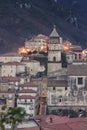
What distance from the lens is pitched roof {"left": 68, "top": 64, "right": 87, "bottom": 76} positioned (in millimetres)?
56906

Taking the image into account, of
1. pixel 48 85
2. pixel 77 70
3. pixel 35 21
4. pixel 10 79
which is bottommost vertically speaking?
pixel 48 85

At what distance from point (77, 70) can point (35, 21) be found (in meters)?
58.0

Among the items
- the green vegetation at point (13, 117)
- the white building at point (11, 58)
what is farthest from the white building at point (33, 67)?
the green vegetation at point (13, 117)

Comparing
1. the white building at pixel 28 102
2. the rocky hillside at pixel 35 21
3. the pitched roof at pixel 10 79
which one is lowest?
the white building at pixel 28 102

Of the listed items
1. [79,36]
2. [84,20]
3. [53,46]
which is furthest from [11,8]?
[53,46]

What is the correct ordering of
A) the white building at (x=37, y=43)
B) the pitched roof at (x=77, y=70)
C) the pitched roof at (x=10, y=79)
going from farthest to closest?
the white building at (x=37, y=43) → the pitched roof at (x=10, y=79) → the pitched roof at (x=77, y=70)

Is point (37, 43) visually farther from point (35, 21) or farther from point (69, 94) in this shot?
point (35, 21)

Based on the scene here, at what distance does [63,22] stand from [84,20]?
1449 centimetres

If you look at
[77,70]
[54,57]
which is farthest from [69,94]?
[54,57]

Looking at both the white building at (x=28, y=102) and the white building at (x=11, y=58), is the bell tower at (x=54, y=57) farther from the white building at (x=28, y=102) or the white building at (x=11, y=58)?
the white building at (x=11, y=58)

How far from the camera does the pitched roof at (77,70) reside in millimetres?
56906

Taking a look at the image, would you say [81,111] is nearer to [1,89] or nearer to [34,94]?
[34,94]

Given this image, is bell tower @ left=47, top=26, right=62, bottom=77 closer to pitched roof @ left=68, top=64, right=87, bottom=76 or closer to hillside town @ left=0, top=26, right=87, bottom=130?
hillside town @ left=0, top=26, right=87, bottom=130

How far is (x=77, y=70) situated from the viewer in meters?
57.4
